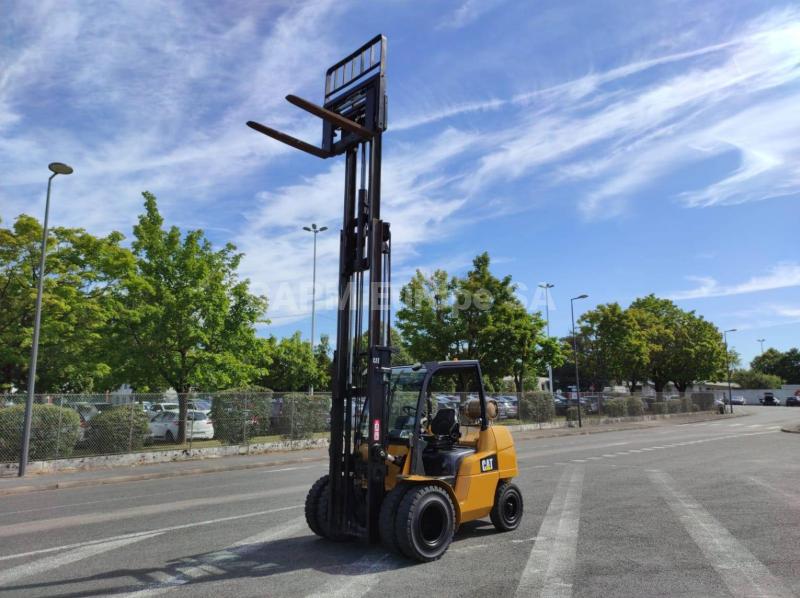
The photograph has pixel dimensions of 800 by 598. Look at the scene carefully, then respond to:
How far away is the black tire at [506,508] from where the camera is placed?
24.5 ft

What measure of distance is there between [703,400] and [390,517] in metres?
60.2

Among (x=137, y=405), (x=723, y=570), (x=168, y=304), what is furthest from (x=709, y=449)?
(x=168, y=304)

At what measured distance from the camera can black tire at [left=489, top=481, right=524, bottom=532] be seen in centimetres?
746

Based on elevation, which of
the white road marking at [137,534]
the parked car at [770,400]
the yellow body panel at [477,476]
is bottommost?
the parked car at [770,400]

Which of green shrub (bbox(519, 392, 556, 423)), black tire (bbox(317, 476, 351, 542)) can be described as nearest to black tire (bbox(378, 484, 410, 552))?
black tire (bbox(317, 476, 351, 542))

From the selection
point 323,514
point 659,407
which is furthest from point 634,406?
point 323,514

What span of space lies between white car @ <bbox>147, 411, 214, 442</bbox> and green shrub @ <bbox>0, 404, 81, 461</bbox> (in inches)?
138

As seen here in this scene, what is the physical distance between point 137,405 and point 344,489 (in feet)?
45.2

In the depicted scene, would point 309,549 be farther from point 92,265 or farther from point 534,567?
point 92,265

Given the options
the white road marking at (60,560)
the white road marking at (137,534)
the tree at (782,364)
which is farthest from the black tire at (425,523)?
the tree at (782,364)

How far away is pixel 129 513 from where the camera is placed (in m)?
9.61

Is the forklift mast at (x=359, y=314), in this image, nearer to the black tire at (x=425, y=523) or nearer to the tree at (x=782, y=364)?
the black tire at (x=425, y=523)

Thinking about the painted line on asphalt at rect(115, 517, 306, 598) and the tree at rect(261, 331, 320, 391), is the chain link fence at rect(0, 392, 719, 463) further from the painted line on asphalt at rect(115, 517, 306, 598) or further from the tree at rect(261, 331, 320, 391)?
the tree at rect(261, 331, 320, 391)

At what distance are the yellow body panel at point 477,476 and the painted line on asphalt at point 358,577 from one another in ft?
2.56
